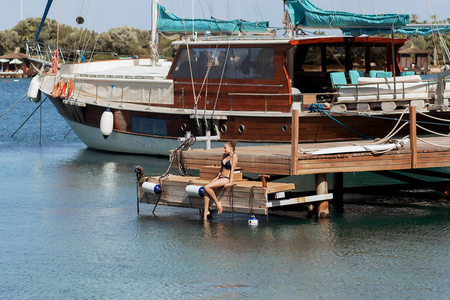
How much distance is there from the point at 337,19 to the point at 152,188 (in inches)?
361

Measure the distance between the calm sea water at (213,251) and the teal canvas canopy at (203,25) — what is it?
817 centimetres

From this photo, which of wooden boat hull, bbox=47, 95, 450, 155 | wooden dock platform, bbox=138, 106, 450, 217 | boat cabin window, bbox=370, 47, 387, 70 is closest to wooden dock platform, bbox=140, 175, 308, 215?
wooden dock platform, bbox=138, 106, 450, 217

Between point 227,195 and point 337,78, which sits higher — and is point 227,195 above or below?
below

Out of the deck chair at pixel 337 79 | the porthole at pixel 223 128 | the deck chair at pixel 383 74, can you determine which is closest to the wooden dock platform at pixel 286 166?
the deck chair at pixel 337 79

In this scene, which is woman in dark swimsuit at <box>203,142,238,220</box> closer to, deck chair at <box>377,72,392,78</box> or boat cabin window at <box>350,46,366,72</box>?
deck chair at <box>377,72,392,78</box>

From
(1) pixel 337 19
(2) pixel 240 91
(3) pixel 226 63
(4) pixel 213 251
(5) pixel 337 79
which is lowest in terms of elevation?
(4) pixel 213 251

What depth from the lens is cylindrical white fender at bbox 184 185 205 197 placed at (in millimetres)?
14875

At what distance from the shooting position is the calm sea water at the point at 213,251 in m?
11.6

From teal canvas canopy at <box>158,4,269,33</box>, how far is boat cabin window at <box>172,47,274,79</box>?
2.69 meters

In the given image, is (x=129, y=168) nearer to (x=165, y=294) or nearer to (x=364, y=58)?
(x=364, y=58)

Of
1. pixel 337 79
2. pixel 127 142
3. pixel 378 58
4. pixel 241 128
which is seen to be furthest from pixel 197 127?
pixel 378 58

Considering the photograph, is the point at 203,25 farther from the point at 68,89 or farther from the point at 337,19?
the point at 337,19

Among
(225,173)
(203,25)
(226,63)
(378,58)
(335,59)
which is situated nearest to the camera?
(225,173)

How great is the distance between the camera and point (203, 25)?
26.5 m
